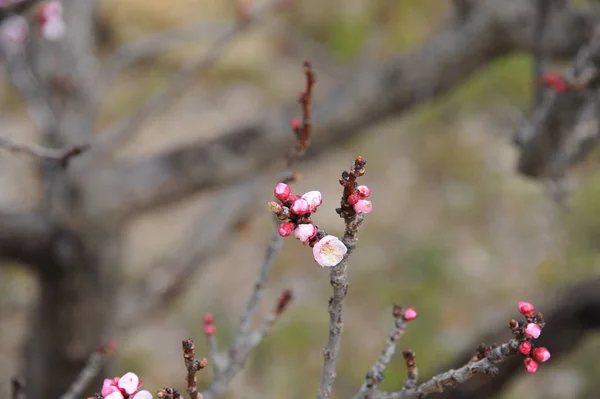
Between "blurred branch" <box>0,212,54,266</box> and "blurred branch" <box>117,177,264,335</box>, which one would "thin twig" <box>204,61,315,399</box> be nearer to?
"blurred branch" <box>0,212,54,266</box>

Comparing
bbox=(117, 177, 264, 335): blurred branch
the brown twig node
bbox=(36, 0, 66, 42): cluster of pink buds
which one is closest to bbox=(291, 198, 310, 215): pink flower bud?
the brown twig node

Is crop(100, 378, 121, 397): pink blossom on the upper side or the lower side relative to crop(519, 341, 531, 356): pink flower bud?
upper

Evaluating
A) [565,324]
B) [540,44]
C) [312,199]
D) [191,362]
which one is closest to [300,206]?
[312,199]

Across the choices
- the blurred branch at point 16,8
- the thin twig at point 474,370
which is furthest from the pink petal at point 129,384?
the blurred branch at point 16,8

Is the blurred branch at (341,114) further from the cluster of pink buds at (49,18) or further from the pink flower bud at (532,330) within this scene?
the pink flower bud at (532,330)

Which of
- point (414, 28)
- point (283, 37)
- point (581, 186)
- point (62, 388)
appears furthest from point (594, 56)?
point (283, 37)

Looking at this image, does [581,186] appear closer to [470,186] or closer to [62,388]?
[470,186]
